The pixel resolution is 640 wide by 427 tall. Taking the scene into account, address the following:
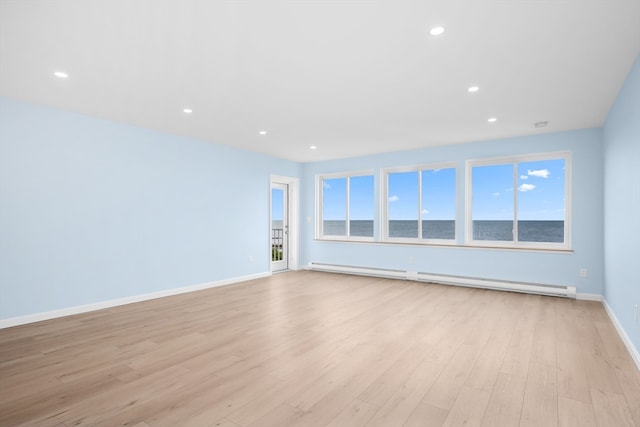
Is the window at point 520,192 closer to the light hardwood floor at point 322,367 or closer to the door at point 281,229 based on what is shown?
the light hardwood floor at point 322,367

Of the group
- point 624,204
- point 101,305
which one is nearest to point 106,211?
point 101,305

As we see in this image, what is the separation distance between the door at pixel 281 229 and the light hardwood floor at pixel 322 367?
128 inches

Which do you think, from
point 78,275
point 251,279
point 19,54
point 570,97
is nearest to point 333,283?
point 251,279

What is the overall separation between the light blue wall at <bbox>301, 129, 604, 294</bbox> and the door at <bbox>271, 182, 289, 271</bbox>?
51.8 inches

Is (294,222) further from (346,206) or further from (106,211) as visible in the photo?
(106,211)

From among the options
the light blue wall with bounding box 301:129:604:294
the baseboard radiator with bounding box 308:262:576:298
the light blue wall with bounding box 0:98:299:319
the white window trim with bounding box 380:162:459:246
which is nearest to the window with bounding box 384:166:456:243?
the white window trim with bounding box 380:162:459:246

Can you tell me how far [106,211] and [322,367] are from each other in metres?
3.71

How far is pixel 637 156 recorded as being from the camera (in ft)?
9.02

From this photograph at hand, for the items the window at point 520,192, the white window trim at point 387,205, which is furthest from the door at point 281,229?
the window at point 520,192

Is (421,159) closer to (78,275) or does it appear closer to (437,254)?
(437,254)

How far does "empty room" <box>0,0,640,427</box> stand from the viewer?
2.15 metres

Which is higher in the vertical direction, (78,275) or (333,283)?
(78,275)

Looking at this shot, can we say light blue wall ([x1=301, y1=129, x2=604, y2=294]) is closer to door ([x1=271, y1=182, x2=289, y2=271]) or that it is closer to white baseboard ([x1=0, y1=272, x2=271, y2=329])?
door ([x1=271, y1=182, x2=289, y2=271])

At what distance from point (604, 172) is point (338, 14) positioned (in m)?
4.62
